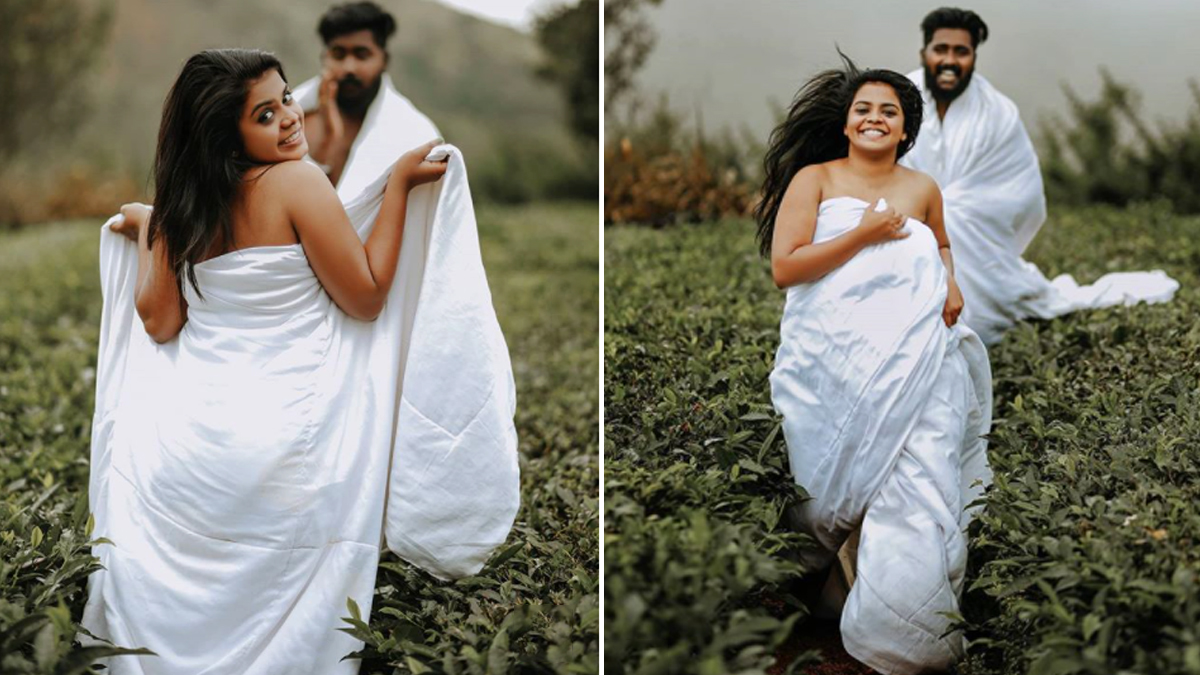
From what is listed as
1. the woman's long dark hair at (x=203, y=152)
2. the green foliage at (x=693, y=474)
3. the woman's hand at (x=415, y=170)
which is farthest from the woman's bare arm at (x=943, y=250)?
the woman's long dark hair at (x=203, y=152)

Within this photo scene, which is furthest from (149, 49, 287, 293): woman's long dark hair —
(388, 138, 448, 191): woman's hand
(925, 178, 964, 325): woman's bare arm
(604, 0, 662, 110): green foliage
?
(604, 0, 662, 110): green foliage

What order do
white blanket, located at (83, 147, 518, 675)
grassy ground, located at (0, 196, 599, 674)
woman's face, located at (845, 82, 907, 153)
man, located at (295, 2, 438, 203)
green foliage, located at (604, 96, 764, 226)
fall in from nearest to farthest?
grassy ground, located at (0, 196, 599, 674)
white blanket, located at (83, 147, 518, 675)
woman's face, located at (845, 82, 907, 153)
man, located at (295, 2, 438, 203)
green foliage, located at (604, 96, 764, 226)

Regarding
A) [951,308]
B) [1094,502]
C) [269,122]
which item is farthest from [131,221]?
[1094,502]

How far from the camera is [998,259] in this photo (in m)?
5.56

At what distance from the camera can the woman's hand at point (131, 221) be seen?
3.83m

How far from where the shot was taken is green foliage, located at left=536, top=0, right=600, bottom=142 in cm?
1286

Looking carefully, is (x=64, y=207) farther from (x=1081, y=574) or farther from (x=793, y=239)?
(x=1081, y=574)

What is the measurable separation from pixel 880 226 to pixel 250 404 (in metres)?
1.92

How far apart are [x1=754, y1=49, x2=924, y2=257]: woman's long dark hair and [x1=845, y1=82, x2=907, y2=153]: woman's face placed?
0.05 m

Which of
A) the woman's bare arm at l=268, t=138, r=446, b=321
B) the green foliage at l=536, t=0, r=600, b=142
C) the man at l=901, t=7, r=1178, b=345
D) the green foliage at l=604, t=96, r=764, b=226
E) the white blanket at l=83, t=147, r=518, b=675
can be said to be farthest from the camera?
the green foliage at l=536, t=0, r=600, b=142

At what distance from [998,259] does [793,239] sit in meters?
1.93

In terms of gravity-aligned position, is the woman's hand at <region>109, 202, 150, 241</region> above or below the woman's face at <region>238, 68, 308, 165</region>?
below

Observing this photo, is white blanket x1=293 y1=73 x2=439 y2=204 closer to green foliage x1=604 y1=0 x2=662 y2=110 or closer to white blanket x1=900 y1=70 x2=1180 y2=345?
white blanket x1=900 y1=70 x2=1180 y2=345

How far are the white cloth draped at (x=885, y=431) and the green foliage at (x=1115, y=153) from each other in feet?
19.7
